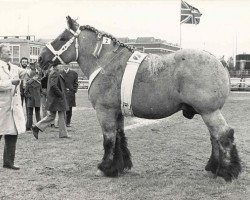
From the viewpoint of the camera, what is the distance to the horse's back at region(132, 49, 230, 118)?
6102 mm

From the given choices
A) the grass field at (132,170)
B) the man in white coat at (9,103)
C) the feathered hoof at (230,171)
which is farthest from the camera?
the man in white coat at (9,103)

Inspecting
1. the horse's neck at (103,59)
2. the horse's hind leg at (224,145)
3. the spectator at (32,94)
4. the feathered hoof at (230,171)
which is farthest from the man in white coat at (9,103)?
the spectator at (32,94)

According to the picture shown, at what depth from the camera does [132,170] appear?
732 centimetres

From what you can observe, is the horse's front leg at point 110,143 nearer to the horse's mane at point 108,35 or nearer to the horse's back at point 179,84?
the horse's back at point 179,84

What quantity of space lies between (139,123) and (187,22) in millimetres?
15541

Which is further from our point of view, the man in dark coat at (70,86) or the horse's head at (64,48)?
the man in dark coat at (70,86)

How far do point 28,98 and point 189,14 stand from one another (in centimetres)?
1804

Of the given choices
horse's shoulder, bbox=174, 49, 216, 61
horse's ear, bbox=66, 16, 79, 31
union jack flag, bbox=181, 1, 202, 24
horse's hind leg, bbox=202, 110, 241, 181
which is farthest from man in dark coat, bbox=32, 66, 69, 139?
union jack flag, bbox=181, 1, 202, 24

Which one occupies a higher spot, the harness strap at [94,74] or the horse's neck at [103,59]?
the horse's neck at [103,59]

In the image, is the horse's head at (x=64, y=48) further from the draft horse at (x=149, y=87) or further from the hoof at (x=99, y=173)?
the hoof at (x=99, y=173)

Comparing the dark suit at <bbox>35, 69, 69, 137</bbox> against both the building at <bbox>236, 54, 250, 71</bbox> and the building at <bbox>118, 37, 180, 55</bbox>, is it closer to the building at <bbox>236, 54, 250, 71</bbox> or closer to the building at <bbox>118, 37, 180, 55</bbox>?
the building at <bbox>236, 54, 250, 71</bbox>

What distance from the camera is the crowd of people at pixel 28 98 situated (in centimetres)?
702

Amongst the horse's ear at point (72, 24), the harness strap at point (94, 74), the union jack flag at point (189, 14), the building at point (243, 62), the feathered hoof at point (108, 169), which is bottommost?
the feathered hoof at point (108, 169)

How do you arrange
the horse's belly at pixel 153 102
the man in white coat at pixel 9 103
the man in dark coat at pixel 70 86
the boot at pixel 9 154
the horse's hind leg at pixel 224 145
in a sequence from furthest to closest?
the man in dark coat at pixel 70 86 < the boot at pixel 9 154 < the man in white coat at pixel 9 103 < the horse's belly at pixel 153 102 < the horse's hind leg at pixel 224 145
